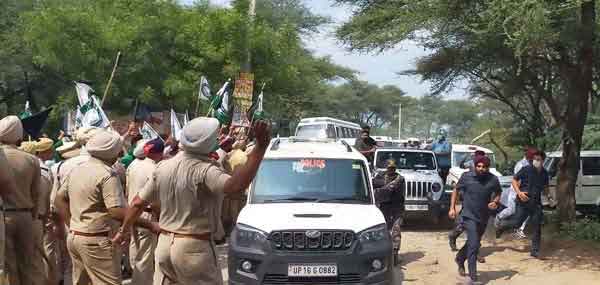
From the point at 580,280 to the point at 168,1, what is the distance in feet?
57.1

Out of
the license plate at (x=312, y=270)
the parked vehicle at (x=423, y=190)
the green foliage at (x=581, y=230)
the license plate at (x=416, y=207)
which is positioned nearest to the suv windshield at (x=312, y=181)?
the license plate at (x=312, y=270)

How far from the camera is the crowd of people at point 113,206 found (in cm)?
491

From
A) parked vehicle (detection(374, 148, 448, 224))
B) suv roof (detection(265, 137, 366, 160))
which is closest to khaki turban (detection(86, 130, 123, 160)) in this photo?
suv roof (detection(265, 137, 366, 160))

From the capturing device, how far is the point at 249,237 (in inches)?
297

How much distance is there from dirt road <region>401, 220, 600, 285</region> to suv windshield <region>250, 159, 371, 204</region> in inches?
84.3

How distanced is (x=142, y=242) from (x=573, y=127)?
8.47 m

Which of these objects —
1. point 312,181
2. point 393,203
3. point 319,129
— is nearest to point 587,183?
point 393,203

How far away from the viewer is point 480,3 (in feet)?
37.1

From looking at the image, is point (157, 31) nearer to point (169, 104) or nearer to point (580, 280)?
point (169, 104)

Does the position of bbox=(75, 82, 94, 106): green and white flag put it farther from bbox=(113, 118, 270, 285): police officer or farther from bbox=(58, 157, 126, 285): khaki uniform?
bbox=(113, 118, 270, 285): police officer

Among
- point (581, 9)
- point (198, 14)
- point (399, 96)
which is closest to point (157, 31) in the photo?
point (198, 14)

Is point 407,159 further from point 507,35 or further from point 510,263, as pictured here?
point 507,35

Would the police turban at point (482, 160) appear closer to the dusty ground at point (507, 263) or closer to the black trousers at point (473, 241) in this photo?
the black trousers at point (473, 241)

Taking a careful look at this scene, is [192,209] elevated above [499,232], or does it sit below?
above
